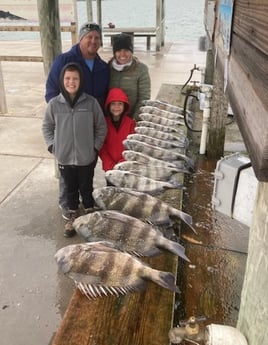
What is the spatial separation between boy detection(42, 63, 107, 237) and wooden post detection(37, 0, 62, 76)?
159 cm

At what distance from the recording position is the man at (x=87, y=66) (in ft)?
12.8

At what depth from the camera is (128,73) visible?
4.20m

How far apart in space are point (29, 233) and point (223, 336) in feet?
9.02

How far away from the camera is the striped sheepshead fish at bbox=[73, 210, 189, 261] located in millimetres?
2754

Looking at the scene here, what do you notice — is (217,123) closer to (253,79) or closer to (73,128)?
(73,128)

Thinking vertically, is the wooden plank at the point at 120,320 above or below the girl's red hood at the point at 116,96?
below

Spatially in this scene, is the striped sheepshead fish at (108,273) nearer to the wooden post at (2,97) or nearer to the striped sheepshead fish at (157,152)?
the striped sheepshead fish at (157,152)

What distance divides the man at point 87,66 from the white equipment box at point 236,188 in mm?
1929

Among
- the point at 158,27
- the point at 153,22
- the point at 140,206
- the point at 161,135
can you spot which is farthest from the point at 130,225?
the point at 153,22

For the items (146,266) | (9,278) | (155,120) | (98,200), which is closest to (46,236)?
(9,278)

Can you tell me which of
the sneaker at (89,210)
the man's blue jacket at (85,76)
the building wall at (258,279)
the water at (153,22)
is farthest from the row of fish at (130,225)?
the water at (153,22)

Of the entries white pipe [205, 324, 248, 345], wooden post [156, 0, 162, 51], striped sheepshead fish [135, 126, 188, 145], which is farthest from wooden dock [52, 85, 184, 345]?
Answer: wooden post [156, 0, 162, 51]

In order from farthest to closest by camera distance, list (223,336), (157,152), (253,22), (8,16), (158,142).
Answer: (8,16), (158,142), (157,152), (223,336), (253,22)

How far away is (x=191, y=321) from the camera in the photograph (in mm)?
1871
